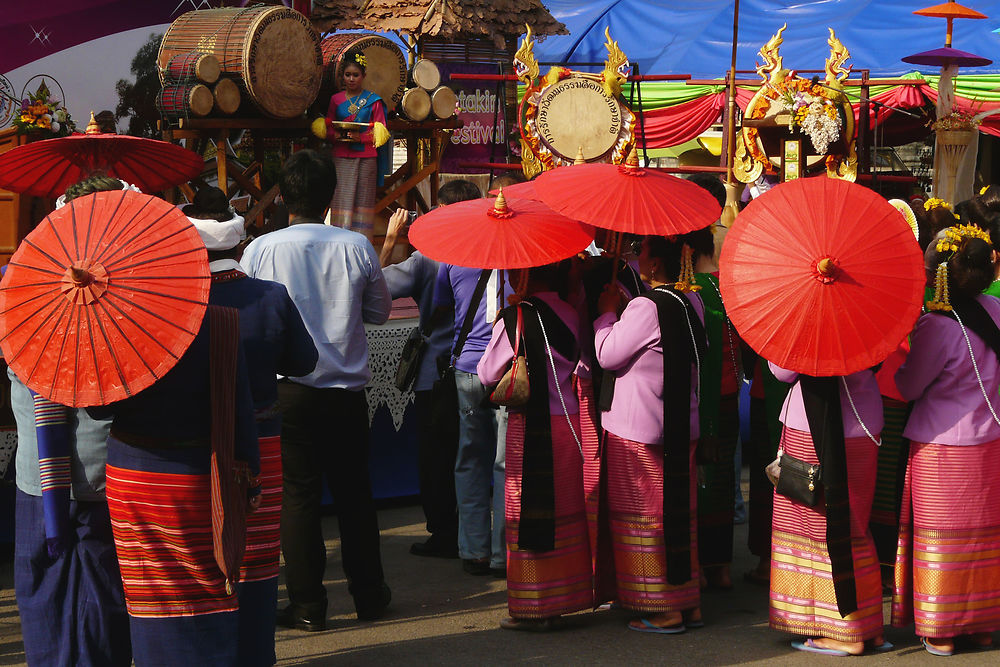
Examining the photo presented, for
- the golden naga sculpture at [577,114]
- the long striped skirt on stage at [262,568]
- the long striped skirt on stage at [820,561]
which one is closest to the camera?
the long striped skirt on stage at [262,568]

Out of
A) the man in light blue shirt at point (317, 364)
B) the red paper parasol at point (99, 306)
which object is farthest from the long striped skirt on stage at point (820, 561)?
the red paper parasol at point (99, 306)

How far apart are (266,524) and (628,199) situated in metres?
1.68

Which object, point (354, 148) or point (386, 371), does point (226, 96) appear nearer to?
point (354, 148)

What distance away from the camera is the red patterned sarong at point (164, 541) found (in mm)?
3180

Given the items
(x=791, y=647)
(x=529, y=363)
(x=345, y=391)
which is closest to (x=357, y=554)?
(x=345, y=391)

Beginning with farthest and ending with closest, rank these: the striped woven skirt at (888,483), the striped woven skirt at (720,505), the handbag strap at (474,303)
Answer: the handbag strap at (474,303) → the striped woven skirt at (720,505) → the striped woven skirt at (888,483)

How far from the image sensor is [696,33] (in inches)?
719

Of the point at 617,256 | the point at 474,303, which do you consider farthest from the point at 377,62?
the point at 617,256

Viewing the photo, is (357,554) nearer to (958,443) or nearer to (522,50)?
(958,443)

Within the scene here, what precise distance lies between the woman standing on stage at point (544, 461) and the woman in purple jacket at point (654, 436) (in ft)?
0.45

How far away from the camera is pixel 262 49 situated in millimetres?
8797

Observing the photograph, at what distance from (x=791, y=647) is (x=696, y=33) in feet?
49.7

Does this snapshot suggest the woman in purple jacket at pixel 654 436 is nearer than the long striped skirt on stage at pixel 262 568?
No

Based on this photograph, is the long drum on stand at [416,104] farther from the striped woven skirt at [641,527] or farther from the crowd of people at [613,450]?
the striped woven skirt at [641,527]
